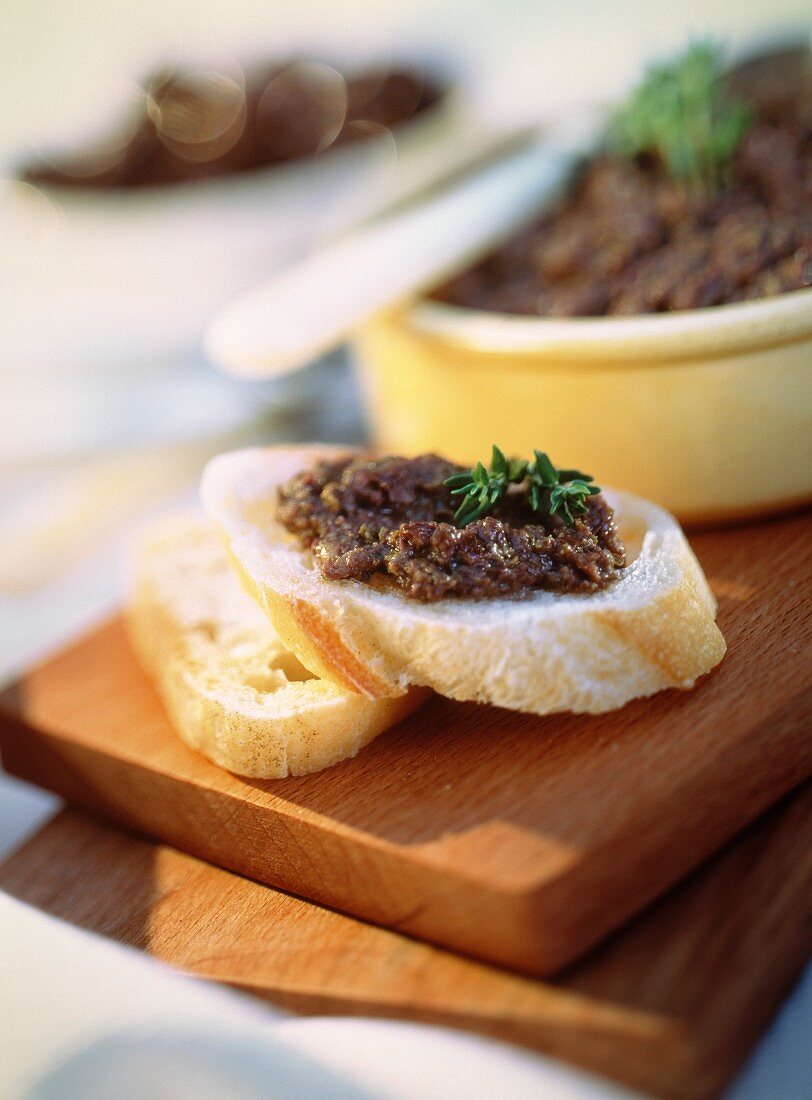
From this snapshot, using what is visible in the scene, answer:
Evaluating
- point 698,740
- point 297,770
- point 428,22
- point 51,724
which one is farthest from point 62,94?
point 698,740

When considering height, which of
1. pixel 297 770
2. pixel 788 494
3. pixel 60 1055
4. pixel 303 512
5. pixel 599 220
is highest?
pixel 599 220

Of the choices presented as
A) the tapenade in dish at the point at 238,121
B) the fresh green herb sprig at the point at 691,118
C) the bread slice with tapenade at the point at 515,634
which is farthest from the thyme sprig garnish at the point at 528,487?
the tapenade in dish at the point at 238,121

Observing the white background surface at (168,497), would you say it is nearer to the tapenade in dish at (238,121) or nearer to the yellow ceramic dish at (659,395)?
the tapenade in dish at (238,121)

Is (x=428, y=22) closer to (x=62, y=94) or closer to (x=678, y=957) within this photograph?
(x=62, y=94)

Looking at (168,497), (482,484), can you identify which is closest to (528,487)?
(482,484)

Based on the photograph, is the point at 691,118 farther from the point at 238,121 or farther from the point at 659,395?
the point at 238,121
